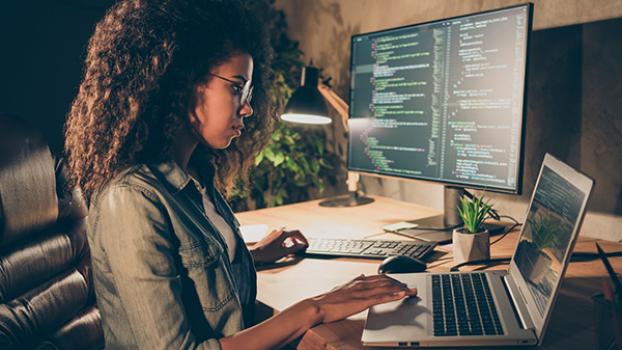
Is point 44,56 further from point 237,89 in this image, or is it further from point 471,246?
point 471,246

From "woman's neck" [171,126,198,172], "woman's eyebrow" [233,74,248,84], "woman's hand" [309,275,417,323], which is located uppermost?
"woman's eyebrow" [233,74,248,84]

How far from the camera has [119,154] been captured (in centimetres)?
91

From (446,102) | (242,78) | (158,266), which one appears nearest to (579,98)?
(446,102)

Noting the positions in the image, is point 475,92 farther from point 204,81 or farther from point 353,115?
point 204,81

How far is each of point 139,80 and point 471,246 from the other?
0.76 metres

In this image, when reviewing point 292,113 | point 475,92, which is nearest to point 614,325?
point 475,92

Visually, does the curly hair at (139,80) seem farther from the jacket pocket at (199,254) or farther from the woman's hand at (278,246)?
the woman's hand at (278,246)

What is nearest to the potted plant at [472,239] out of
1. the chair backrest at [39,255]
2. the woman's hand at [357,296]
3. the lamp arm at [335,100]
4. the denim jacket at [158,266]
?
the woman's hand at [357,296]

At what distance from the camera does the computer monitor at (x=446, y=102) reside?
123cm

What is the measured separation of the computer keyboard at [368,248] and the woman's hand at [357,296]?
26cm

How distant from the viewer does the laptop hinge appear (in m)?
0.78

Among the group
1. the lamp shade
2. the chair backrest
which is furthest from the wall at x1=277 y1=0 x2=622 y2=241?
the chair backrest

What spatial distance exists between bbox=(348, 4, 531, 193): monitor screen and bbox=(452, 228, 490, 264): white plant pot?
17cm

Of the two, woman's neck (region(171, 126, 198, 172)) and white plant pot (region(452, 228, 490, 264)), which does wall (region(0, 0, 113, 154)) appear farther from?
white plant pot (region(452, 228, 490, 264))
